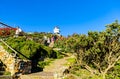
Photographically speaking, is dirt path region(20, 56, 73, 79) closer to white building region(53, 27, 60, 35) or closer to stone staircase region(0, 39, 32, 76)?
stone staircase region(0, 39, 32, 76)

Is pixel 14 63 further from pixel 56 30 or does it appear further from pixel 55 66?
pixel 56 30

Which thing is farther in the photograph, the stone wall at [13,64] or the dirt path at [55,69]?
the stone wall at [13,64]

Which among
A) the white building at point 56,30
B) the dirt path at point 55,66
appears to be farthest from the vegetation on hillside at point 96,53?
the white building at point 56,30

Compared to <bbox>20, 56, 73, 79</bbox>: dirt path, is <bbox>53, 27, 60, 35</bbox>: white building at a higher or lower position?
higher

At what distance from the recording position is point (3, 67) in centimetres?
2642

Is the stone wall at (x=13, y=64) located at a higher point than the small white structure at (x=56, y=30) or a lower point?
lower

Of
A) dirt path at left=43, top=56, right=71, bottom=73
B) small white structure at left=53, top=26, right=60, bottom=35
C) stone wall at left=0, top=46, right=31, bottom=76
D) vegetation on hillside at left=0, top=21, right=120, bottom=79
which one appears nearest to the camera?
stone wall at left=0, top=46, right=31, bottom=76

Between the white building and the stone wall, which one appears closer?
the stone wall

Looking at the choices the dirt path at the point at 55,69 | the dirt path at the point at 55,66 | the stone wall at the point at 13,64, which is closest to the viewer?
the dirt path at the point at 55,69

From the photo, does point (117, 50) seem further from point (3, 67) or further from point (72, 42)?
point (3, 67)

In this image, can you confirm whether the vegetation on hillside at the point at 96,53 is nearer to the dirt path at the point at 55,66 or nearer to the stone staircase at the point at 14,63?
the dirt path at the point at 55,66

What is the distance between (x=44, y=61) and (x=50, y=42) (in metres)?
15.8

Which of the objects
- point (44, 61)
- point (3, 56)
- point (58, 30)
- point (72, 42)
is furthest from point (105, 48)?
point (58, 30)

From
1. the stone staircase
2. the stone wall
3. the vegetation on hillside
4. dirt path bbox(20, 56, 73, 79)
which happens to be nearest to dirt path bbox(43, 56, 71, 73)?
dirt path bbox(20, 56, 73, 79)
